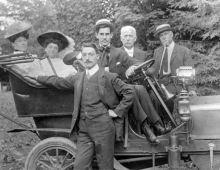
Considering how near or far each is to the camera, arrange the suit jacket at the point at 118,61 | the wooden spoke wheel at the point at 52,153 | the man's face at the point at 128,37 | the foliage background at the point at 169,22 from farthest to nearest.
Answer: the foliage background at the point at 169,22
the man's face at the point at 128,37
the suit jacket at the point at 118,61
the wooden spoke wheel at the point at 52,153

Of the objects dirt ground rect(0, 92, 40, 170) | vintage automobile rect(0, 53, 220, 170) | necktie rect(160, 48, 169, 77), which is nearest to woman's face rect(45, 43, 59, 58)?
vintage automobile rect(0, 53, 220, 170)

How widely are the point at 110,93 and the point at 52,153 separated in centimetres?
110

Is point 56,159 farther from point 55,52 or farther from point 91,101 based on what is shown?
point 55,52

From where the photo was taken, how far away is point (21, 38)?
4.60 metres

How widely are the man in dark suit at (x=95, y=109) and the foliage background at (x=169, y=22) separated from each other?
4.12 metres

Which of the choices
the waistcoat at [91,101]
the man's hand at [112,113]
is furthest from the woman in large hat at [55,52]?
the man's hand at [112,113]

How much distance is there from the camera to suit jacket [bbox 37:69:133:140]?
3664 mm

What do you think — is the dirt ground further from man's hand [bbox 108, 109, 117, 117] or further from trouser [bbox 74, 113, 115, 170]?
man's hand [bbox 108, 109, 117, 117]

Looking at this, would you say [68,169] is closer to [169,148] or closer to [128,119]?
[128,119]

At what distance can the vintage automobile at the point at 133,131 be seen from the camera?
145 inches

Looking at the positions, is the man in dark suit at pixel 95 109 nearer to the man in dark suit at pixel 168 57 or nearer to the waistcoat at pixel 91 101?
the waistcoat at pixel 91 101

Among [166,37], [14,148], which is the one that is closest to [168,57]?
[166,37]

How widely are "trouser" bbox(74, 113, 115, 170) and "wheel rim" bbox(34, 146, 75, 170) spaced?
0.27m

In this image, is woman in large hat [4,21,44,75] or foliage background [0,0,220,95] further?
foliage background [0,0,220,95]
